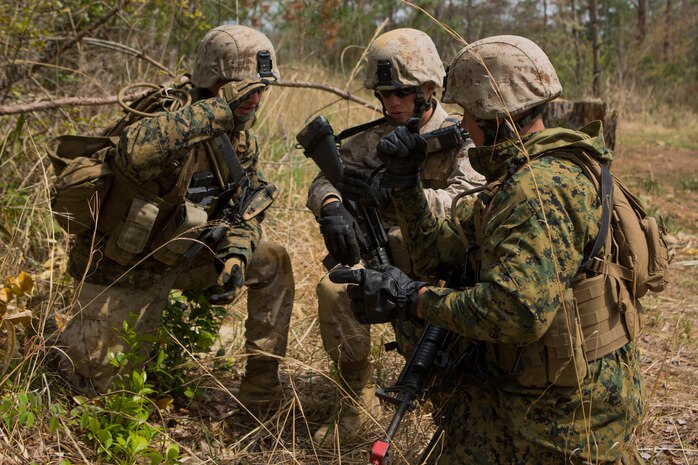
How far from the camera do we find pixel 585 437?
246 cm

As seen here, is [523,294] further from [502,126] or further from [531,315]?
[502,126]

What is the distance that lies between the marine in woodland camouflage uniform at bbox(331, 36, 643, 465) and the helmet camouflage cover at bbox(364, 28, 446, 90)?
1.02m

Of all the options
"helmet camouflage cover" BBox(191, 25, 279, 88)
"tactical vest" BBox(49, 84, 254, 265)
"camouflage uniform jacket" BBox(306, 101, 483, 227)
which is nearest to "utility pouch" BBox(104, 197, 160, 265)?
"tactical vest" BBox(49, 84, 254, 265)

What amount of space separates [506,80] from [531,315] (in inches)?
30.0

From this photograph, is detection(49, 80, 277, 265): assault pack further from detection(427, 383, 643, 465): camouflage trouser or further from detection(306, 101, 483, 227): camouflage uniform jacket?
detection(427, 383, 643, 465): camouflage trouser

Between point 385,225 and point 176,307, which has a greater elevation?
point 385,225

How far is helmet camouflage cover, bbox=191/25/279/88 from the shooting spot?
3650 mm

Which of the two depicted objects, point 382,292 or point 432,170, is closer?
point 382,292

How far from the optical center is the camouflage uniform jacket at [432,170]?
3521mm

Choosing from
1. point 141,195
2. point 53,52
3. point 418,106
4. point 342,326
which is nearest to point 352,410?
point 342,326

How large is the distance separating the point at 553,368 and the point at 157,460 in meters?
1.49

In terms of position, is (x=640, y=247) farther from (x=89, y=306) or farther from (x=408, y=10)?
(x=408, y=10)

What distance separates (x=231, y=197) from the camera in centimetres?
391

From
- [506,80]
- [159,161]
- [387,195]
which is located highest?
[506,80]
